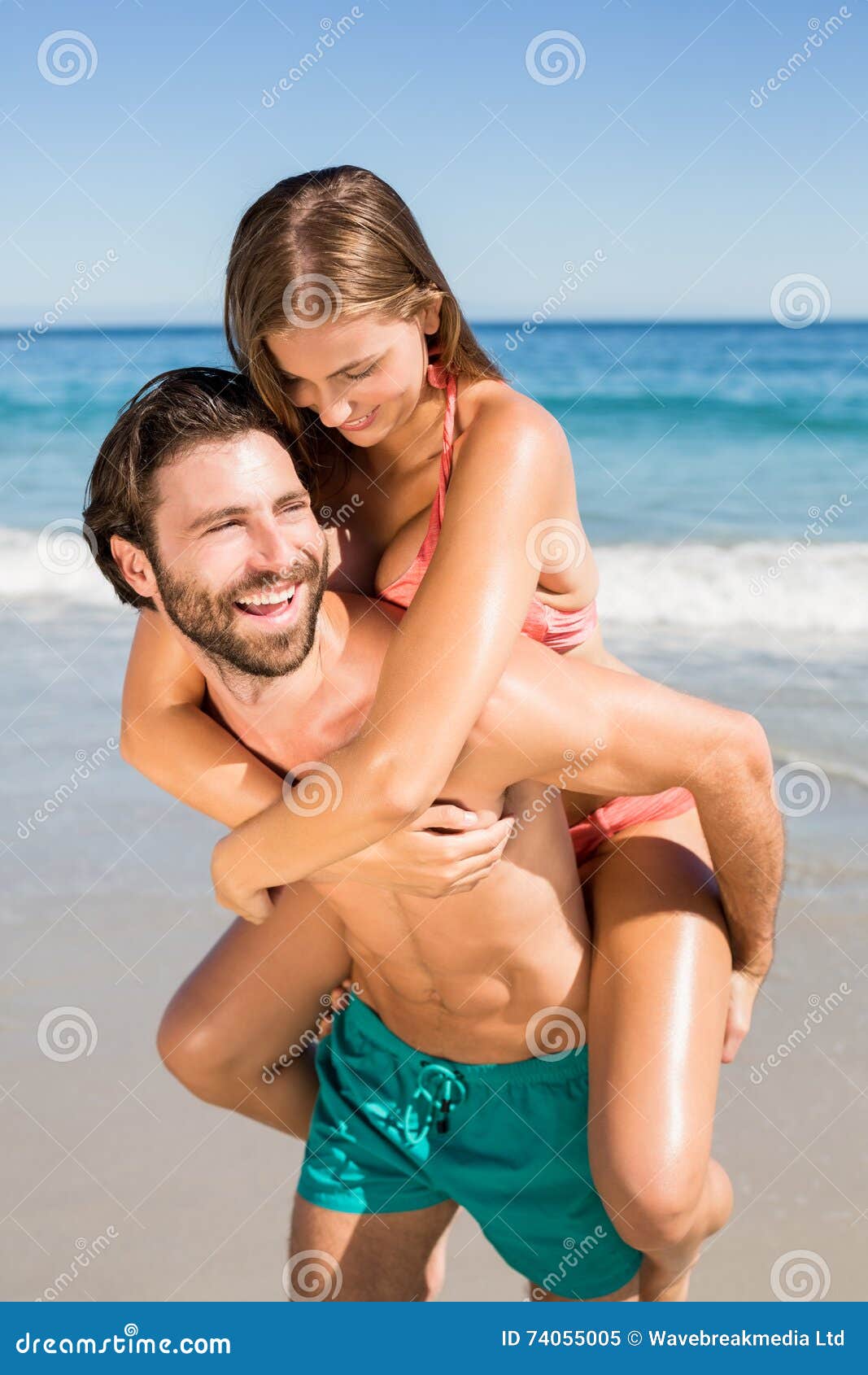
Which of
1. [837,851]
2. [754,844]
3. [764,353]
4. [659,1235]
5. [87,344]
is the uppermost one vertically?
[754,844]

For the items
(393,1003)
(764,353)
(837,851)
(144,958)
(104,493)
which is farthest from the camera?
(764,353)

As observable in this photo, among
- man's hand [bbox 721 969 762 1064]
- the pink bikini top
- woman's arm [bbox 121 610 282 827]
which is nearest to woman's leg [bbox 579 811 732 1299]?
man's hand [bbox 721 969 762 1064]

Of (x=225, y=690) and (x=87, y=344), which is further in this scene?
(x=87, y=344)

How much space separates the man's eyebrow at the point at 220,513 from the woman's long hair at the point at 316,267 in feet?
0.69

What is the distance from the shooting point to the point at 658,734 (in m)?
2.68

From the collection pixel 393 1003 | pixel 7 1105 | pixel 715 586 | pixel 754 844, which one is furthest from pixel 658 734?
pixel 715 586

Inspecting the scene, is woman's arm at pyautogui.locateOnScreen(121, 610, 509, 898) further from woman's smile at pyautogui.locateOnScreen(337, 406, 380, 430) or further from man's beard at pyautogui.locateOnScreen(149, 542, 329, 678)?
woman's smile at pyautogui.locateOnScreen(337, 406, 380, 430)

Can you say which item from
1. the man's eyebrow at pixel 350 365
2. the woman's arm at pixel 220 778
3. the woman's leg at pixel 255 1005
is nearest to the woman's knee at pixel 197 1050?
the woman's leg at pixel 255 1005

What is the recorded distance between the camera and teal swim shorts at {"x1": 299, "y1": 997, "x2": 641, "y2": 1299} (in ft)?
9.70

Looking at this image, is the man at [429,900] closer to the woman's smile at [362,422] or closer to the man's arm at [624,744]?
the man's arm at [624,744]

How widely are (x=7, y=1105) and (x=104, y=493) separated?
230 centimetres

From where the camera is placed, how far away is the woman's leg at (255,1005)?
3279mm

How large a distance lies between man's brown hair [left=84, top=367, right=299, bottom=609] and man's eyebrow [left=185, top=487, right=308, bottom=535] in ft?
0.42

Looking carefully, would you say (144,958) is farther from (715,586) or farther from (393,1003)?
(715,586)
